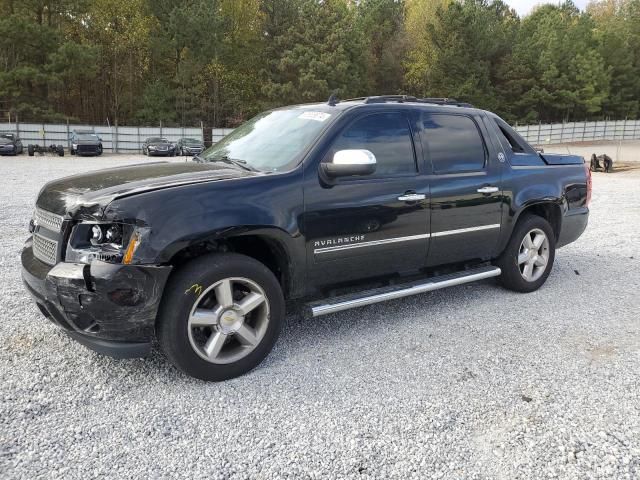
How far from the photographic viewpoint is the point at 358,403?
3189 mm

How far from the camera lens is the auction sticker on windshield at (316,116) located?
13.3 feet

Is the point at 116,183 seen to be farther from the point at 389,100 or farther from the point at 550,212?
the point at 550,212

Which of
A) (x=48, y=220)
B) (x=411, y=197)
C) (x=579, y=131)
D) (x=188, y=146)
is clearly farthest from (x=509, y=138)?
(x=579, y=131)

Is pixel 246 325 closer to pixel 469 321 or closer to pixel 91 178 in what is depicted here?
pixel 91 178

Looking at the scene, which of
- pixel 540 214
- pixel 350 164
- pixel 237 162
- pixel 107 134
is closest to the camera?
pixel 350 164

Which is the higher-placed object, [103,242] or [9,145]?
[103,242]

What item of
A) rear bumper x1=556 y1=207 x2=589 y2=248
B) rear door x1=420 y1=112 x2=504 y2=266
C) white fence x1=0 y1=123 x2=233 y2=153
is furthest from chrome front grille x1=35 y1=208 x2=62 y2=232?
white fence x1=0 y1=123 x2=233 y2=153

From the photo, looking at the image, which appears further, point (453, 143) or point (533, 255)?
point (533, 255)

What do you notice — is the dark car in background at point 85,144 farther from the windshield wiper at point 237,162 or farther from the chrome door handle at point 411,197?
the chrome door handle at point 411,197

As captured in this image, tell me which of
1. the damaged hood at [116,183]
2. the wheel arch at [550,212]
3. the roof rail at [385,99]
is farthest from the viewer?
the wheel arch at [550,212]

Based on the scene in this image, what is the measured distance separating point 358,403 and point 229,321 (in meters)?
0.94

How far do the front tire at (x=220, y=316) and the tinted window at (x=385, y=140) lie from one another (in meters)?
1.21

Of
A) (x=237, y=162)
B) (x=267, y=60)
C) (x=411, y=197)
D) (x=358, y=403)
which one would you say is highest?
(x=267, y=60)

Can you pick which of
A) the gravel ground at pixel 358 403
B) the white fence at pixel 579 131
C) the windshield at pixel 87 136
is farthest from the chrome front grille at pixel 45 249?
the white fence at pixel 579 131
